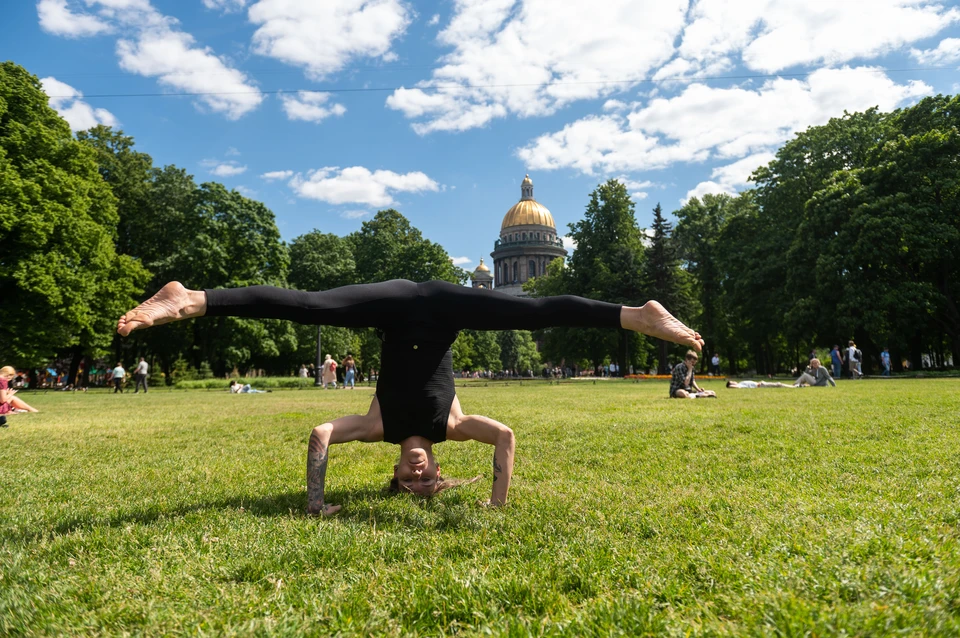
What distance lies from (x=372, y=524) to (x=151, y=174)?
5440 centimetres

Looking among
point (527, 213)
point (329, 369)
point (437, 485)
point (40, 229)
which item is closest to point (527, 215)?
point (527, 213)

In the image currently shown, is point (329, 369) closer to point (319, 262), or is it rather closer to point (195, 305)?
point (319, 262)

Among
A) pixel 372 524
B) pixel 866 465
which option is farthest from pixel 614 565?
pixel 866 465

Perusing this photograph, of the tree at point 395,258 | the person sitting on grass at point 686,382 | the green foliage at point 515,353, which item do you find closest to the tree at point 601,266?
the tree at point 395,258

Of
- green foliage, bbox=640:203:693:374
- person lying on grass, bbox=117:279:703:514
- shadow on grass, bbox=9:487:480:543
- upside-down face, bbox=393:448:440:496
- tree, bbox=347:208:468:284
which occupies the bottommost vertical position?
shadow on grass, bbox=9:487:480:543

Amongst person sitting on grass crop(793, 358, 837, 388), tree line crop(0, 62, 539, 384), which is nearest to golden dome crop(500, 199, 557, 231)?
tree line crop(0, 62, 539, 384)

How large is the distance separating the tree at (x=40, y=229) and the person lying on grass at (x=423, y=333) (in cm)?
3157

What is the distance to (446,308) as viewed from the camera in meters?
4.74

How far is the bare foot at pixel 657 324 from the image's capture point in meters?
4.60

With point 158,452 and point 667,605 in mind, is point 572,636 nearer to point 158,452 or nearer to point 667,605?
point 667,605

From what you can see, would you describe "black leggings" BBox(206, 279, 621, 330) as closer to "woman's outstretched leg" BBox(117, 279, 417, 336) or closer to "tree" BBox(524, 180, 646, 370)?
"woman's outstretched leg" BBox(117, 279, 417, 336)

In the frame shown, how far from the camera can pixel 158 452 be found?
8562 mm

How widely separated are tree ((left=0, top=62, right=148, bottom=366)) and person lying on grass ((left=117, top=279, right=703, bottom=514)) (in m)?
31.6

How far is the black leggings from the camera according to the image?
4551 millimetres
